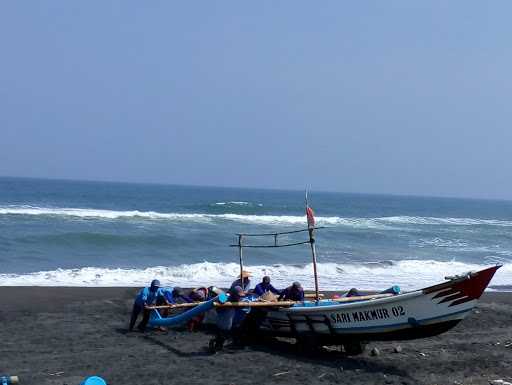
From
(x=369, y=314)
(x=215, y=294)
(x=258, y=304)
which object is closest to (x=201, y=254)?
(x=215, y=294)

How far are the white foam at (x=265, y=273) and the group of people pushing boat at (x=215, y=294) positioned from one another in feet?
18.2

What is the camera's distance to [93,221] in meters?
33.4

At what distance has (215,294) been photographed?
11.5 metres

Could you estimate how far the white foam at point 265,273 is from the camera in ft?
57.1

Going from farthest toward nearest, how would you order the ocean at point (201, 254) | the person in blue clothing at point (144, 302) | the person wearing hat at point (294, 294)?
the ocean at point (201, 254), the person in blue clothing at point (144, 302), the person wearing hat at point (294, 294)

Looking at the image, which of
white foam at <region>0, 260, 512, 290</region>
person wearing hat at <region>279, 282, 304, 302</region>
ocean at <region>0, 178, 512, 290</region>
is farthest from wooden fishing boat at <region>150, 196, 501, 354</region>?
ocean at <region>0, 178, 512, 290</region>

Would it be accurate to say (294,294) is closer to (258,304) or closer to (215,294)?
(258,304)

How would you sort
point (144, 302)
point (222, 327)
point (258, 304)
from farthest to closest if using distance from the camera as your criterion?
point (144, 302)
point (258, 304)
point (222, 327)

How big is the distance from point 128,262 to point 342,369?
1305cm

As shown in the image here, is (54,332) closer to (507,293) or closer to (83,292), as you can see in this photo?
(83,292)

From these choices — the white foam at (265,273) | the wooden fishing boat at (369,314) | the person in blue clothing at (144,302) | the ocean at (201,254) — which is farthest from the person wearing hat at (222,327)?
the ocean at (201,254)

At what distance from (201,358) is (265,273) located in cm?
1032

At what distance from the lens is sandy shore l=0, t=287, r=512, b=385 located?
861 centimetres

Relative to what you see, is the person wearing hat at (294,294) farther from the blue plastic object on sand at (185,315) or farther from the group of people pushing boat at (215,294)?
the blue plastic object on sand at (185,315)
